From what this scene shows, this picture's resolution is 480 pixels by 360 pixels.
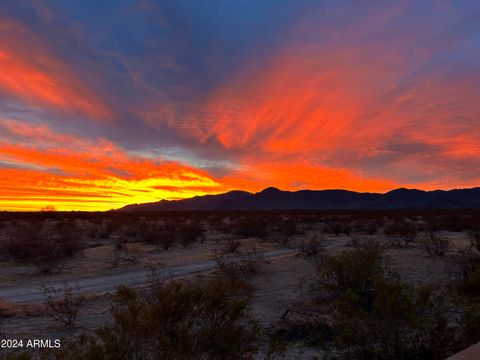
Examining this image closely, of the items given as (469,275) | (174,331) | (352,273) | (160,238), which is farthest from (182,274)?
(160,238)

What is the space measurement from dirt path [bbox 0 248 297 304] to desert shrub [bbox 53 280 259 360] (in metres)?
8.95

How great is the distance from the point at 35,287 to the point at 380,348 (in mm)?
13812

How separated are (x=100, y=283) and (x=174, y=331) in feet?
40.6

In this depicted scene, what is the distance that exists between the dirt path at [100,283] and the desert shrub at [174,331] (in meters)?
8.95

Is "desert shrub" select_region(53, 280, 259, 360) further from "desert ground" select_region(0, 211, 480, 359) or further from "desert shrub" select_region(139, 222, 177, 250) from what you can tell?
"desert shrub" select_region(139, 222, 177, 250)

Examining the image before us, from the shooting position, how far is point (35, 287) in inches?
640

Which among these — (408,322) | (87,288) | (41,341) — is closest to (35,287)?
(87,288)

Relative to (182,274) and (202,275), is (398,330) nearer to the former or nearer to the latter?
(202,275)

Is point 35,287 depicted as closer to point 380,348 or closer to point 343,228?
point 380,348

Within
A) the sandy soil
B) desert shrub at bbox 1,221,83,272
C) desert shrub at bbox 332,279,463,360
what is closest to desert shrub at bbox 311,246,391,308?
the sandy soil

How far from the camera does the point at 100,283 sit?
16703 millimetres

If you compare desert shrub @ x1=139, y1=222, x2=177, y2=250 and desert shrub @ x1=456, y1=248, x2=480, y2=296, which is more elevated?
desert shrub @ x1=139, y1=222, x2=177, y2=250

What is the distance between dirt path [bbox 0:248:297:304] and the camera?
47.1 ft

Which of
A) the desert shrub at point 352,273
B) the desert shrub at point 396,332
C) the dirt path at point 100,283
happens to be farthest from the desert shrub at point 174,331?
the dirt path at point 100,283
